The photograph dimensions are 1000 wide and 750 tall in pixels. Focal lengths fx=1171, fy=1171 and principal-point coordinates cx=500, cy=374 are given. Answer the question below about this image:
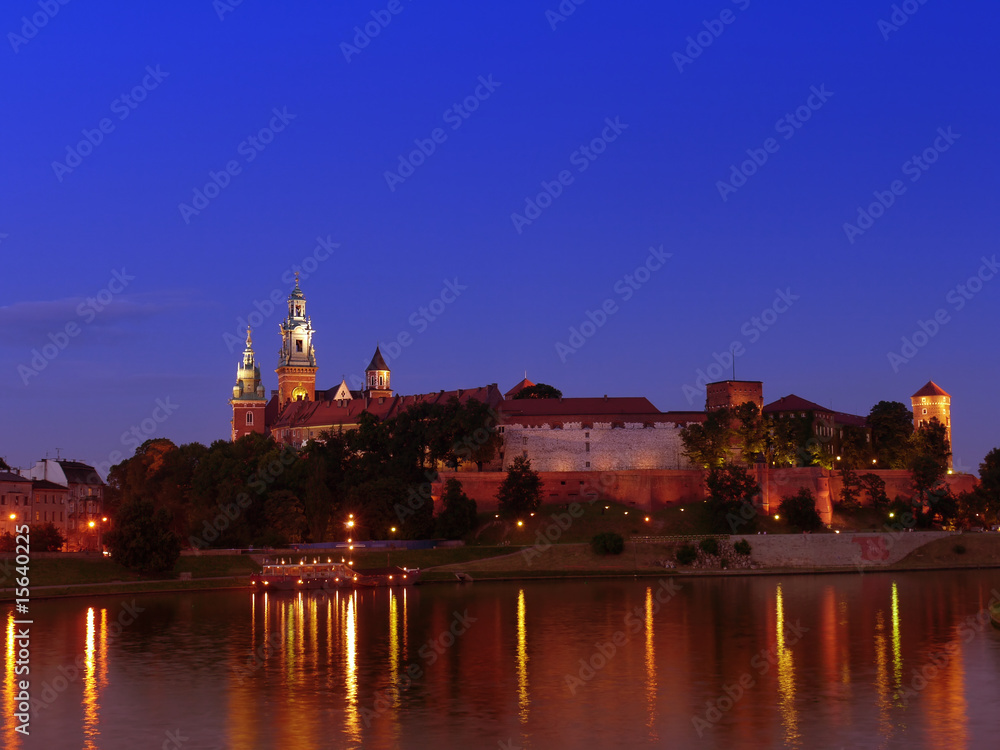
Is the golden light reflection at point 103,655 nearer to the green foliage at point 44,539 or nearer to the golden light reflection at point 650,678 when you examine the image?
the golden light reflection at point 650,678

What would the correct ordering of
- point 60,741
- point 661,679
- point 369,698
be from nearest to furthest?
1. point 60,741
2. point 369,698
3. point 661,679

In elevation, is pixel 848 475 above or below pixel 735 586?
above

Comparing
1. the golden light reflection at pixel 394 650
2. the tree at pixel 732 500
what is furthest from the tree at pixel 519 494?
the golden light reflection at pixel 394 650

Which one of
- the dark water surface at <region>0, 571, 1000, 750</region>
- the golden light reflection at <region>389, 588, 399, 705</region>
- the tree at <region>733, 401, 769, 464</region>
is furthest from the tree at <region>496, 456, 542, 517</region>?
the dark water surface at <region>0, 571, 1000, 750</region>

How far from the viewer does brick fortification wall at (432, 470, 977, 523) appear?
290 feet

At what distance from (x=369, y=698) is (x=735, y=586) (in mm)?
40836

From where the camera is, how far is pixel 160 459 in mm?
96750

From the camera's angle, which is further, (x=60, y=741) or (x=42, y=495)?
(x=42, y=495)

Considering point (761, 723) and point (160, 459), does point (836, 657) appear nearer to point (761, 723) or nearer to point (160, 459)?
point (761, 723)

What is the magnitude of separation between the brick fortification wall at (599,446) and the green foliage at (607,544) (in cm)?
2021

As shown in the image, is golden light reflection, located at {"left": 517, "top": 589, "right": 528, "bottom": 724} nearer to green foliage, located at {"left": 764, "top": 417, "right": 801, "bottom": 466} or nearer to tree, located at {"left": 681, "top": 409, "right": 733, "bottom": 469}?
tree, located at {"left": 681, "top": 409, "right": 733, "bottom": 469}

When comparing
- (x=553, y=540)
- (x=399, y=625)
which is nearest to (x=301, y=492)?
(x=553, y=540)

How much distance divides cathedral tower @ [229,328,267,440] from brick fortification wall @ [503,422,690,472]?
42.3 m

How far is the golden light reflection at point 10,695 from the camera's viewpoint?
82.4 ft
